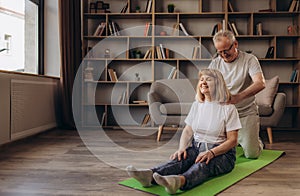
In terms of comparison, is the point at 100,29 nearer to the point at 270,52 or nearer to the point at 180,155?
the point at 270,52

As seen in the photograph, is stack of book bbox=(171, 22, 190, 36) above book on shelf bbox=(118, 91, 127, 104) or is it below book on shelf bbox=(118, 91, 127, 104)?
above

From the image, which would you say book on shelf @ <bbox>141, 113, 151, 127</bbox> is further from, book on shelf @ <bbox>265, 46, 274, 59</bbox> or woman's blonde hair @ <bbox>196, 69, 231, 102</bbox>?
woman's blonde hair @ <bbox>196, 69, 231, 102</bbox>

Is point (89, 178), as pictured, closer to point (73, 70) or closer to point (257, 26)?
point (73, 70)

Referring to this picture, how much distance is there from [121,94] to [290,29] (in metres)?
2.60

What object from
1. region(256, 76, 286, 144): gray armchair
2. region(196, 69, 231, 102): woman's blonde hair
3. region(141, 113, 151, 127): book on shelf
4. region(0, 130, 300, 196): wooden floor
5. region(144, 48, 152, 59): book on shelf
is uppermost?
region(144, 48, 152, 59): book on shelf

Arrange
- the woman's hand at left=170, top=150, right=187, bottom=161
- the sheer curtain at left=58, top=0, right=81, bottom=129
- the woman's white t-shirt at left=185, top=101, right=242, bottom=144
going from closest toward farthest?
1. the woman's hand at left=170, top=150, right=187, bottom=161
2. the woman's white t-shirt at left=185, top=101, right=242, bottom=144
3. the sheer curtain at left=58, top=0, right=81, bottom=129

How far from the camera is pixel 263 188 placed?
180cm

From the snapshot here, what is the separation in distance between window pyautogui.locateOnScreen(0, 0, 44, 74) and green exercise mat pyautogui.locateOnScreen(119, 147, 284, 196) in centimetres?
236

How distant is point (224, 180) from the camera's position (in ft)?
6.37

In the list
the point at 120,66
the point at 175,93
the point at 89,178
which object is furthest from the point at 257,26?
the point at 89,178

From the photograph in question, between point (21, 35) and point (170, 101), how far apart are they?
205 cm

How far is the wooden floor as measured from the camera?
1.75 m

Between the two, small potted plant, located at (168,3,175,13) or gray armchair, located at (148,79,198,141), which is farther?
small potted plant, located at (168,3,175,13)

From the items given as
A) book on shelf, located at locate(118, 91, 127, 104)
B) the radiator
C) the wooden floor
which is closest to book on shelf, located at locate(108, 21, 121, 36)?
book on shelf, located at locate(118, 91, 127, 104)
